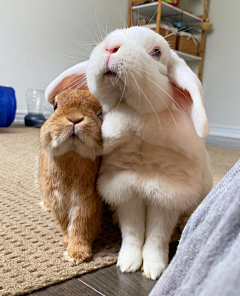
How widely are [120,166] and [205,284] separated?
0.45 metres

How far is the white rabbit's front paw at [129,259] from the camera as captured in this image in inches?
25.2

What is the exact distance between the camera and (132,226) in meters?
0.69

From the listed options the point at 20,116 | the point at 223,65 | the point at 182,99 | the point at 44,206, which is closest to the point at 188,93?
the point at 182,99

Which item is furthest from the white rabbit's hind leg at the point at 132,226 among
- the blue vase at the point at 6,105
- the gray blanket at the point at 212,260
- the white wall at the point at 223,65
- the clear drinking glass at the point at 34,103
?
the white wall at the point at 223,65

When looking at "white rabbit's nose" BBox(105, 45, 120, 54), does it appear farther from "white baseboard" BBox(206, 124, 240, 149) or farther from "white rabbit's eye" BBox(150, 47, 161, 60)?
"white baseboard" BBox(206, 124, 240, 149)

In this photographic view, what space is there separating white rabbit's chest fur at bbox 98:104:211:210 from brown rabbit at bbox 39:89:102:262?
3 centimetres

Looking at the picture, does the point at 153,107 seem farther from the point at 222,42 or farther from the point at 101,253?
the point at 222,42

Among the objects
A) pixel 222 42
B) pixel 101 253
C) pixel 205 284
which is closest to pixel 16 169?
pixel 101 253

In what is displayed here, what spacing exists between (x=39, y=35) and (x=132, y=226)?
2.58m

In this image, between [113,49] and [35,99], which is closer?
[113,49]

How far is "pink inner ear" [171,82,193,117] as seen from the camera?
0.65 m

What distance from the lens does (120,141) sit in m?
0.66

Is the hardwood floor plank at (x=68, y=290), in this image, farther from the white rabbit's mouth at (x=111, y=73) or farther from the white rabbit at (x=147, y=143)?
the white rabbit's mouth at (x=111, y=73)

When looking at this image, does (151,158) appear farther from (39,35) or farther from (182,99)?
(39,35)
